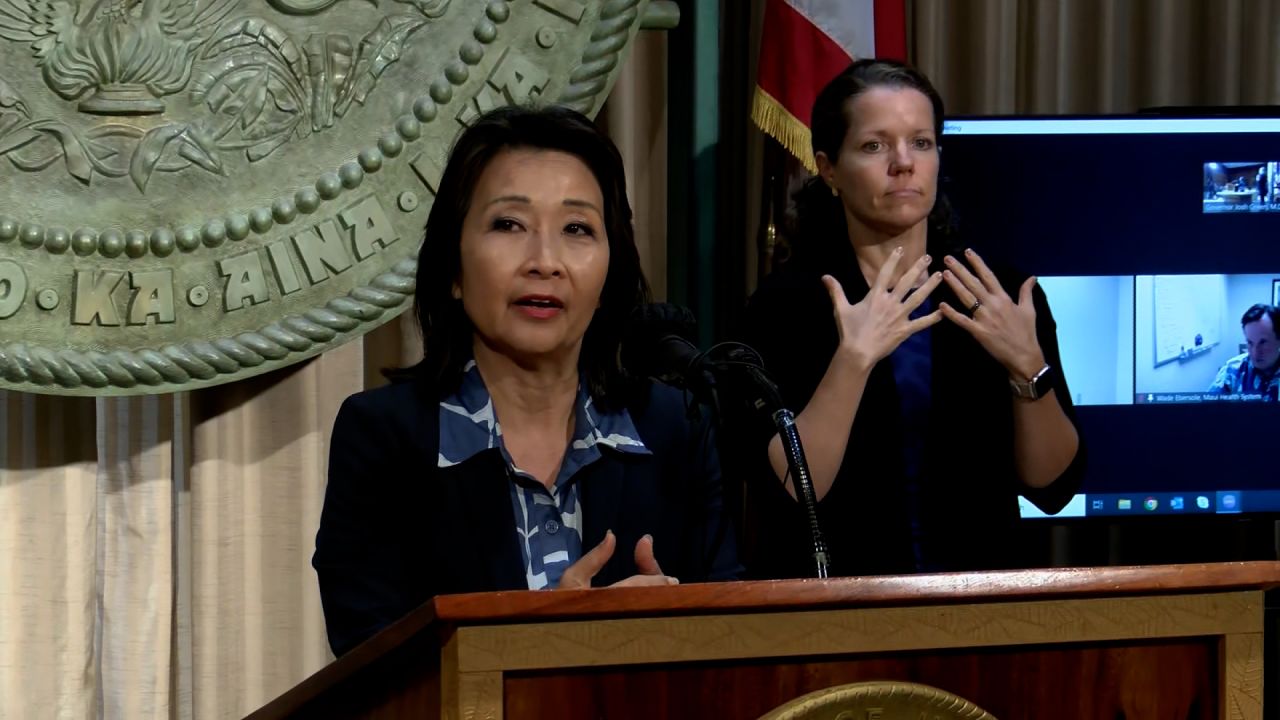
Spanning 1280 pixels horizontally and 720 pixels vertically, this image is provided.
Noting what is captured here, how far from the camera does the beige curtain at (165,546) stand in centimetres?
273

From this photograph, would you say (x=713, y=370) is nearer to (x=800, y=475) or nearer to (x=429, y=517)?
(x=800, y=475)

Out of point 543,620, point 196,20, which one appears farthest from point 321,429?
point 543,620

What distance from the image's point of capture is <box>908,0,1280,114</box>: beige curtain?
135 inches

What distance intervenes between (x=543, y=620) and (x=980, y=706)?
1.13ft

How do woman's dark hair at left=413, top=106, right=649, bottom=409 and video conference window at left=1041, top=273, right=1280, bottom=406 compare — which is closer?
woman's dark hair at left=413, top=106, right=649, bottom=409

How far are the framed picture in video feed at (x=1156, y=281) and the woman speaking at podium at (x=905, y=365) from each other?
54 centimetres

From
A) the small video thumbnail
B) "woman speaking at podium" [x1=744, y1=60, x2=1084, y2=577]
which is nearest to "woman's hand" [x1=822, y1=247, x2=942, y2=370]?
"woman speaking at podium" [x1=744, y1=60, x2=1084, y2=577]

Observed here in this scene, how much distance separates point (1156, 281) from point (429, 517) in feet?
5.66

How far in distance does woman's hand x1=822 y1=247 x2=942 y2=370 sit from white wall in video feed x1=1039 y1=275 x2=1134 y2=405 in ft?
2.62

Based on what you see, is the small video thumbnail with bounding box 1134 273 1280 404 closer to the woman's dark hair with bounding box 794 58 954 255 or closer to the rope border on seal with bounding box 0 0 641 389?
the woman's dark hair with bounding box 794 58 954 255

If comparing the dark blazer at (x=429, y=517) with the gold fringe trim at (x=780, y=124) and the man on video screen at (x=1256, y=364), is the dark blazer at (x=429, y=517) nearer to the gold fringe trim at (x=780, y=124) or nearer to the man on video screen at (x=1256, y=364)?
the gold fringe trim at (x=780, y=124)

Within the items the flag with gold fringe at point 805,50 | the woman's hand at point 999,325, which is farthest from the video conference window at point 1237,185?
the woman's hand at point 999,325

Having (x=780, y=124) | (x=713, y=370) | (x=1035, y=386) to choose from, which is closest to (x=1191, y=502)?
(x=1035, y=386)

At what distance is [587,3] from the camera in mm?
2816
